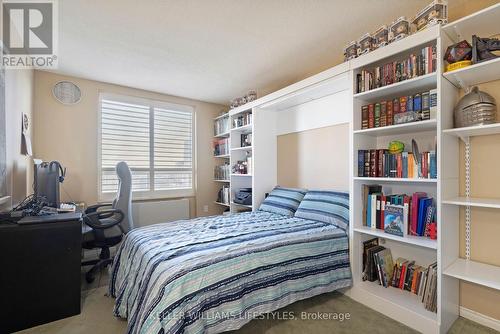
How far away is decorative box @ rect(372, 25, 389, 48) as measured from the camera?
77.4 inches

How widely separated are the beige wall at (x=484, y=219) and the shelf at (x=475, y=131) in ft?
0.22

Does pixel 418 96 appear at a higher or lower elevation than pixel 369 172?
higher

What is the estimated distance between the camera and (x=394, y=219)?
6.40ft

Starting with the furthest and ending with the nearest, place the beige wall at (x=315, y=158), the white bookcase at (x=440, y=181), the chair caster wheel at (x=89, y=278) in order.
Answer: the beige wall at (x=315, y=158) < the chair caster wheel at (x=89, y=278) < the white bookcase at (x=440, y=181)

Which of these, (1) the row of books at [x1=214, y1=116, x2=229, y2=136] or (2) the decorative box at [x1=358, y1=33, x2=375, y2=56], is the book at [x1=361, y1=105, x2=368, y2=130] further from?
(1) the row of books at [x1=214, y1=116, x2=229, y2=136]

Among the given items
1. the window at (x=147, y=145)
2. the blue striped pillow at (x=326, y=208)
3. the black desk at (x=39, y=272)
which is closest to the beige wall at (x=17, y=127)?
the black desk at (x=39, y=272)

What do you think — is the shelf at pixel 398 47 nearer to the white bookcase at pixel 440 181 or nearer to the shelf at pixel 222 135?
the white bookcase at pixel 440 181

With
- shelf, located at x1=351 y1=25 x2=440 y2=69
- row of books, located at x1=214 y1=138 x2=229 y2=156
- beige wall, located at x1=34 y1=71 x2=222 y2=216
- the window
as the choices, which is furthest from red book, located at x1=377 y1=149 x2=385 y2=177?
beige wall, located at x1=34 y1=71 x2=222 y2=216

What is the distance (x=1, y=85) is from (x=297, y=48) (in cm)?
257

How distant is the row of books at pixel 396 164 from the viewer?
5.84 ft

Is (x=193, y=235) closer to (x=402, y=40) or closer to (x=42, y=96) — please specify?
(x=402, y=40)

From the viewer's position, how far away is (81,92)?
3.30 m

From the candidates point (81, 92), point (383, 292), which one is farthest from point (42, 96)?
point (383, 292)

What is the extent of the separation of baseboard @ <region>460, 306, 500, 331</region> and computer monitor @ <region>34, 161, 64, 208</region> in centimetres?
357
